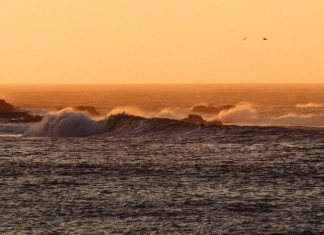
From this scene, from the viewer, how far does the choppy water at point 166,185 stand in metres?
35.2

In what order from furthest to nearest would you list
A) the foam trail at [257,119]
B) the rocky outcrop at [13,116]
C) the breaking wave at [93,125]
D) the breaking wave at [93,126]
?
the foam trail at [257,119], the rocky outcrop at [13,116], the breaking wave at [93,125], the breaking wave at [93,126]

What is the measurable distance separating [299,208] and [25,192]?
13.5 metres

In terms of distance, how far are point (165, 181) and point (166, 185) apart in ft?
5.14

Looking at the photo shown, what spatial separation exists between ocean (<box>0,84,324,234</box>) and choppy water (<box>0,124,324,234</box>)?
0.05 m

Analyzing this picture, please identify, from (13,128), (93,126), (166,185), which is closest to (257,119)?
(93,126)

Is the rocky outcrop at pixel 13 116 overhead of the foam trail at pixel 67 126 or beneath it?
beneath

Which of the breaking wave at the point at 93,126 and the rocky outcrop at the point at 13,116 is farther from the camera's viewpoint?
the rocky outcrop at the point at 13,116

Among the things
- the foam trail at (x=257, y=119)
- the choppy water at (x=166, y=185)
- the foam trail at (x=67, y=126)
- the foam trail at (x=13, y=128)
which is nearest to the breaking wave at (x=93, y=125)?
the foam trail at (x=67, y=126)

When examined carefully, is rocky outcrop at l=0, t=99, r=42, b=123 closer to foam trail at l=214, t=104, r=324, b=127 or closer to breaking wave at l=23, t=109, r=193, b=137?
breaking wave at l=23, t=109, r=193, b=137

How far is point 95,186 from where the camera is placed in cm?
4512

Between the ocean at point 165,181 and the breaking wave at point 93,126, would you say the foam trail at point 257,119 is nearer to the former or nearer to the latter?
the breaking wave at point 93,126

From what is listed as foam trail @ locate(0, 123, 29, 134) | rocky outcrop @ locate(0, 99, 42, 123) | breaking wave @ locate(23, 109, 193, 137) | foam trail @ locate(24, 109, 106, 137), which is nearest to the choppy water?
breaking wave @ locate(23, 109, 193, 137)

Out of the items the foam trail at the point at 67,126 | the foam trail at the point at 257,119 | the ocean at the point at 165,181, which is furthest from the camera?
the foam trail at the point at 257,119

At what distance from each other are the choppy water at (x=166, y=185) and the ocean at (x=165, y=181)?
0.05 m
